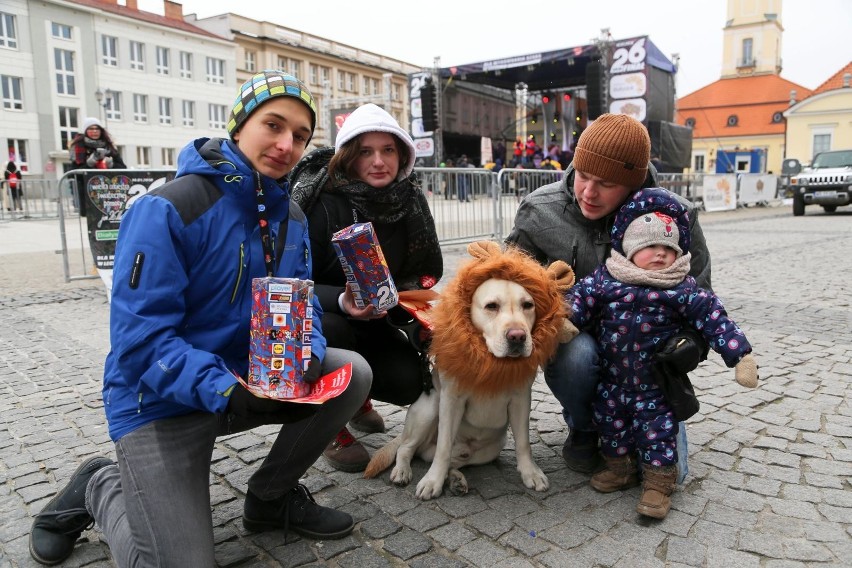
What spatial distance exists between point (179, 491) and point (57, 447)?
1.75 meters

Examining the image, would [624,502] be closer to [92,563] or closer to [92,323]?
[92,563]

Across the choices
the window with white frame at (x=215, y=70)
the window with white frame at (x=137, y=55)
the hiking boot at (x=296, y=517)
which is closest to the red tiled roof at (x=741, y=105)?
the window with white frame at (x=215, y=70)

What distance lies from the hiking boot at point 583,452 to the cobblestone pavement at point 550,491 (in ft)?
0.24

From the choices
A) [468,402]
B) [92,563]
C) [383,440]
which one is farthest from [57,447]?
[468,402]

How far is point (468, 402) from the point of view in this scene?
275 centimetres

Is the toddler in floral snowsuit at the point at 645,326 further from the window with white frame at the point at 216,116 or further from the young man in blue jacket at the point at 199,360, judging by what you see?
the window with white frame at the point at 216,116

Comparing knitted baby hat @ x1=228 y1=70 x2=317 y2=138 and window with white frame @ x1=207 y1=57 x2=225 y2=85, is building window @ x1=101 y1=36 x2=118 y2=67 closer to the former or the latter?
window with white frame @ x1=207 y1=57 x2=225 y2=85

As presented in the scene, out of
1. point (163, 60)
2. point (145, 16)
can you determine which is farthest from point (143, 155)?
point (145, 16)

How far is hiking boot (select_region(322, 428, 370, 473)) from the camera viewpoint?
2.99 metres

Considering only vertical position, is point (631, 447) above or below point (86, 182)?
below

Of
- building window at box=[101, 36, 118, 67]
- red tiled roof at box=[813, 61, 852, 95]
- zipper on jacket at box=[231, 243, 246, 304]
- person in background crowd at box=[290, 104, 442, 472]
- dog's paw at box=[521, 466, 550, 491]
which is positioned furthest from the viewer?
red tiled roof at box=[813, 61, 852, 95]

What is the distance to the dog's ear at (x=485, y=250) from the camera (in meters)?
2.63

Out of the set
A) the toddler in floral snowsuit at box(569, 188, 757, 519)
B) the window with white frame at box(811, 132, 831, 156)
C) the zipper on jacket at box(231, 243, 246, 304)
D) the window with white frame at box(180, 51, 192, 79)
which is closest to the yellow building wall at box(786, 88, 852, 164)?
the window with white frame at box(811, 132, 831, 156)

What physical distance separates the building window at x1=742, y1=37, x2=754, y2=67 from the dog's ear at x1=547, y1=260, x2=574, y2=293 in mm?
76893
